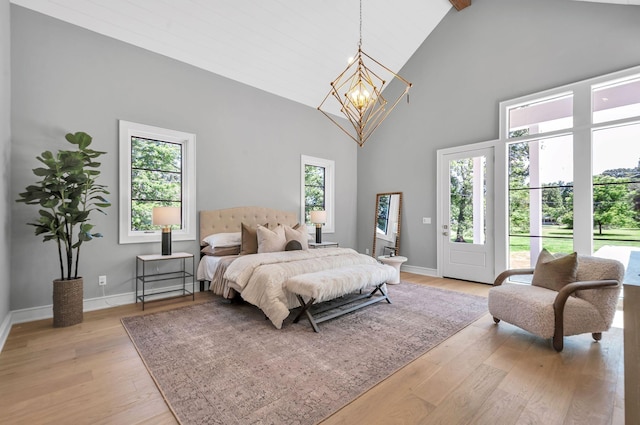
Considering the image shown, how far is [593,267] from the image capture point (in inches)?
104

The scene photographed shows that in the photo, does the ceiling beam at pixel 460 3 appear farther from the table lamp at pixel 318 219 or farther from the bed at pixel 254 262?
the bed at pixel 254 262

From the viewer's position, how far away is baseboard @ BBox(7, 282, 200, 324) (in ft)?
10.2

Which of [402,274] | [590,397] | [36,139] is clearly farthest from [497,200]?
[36,139]

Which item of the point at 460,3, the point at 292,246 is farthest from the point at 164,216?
the point at 460,3

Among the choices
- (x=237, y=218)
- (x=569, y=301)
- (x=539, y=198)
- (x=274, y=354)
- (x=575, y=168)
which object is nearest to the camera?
(x=274, y=354)

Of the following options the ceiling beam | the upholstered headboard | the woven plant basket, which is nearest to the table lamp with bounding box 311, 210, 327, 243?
the upholstered headboard

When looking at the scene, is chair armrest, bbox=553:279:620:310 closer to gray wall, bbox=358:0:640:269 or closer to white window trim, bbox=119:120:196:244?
gray wall, bbox=358:0:640:269

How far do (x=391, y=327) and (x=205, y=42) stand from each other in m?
4.42

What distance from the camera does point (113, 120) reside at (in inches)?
144

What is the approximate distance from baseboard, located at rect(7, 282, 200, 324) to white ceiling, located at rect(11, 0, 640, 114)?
3261 millimetres

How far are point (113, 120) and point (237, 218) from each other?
210cm

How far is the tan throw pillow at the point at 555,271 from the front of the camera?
8.80 feet

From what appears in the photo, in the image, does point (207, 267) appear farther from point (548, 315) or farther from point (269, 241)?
point (548, 315)

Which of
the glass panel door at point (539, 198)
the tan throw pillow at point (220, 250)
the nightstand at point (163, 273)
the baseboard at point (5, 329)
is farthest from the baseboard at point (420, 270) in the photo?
the baseboard at point (5, 329)
